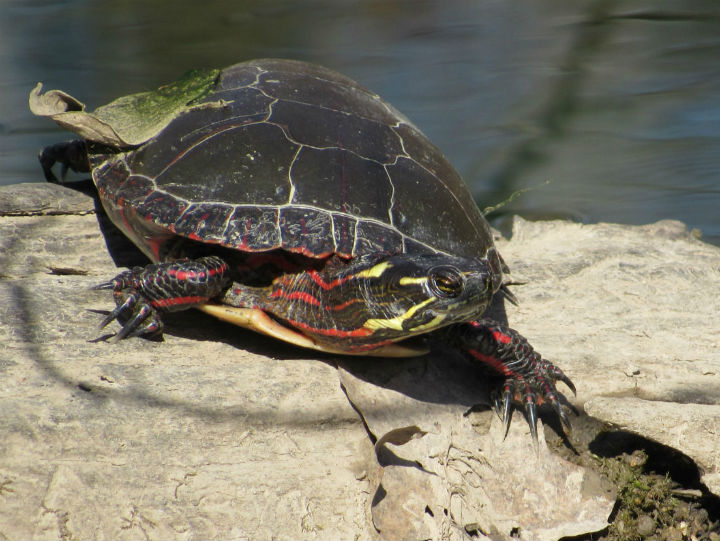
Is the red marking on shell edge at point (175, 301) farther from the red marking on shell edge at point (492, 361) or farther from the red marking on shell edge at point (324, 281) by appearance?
the red marking on shell edge at point (492, 361)

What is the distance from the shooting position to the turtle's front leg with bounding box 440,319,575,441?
3.25m

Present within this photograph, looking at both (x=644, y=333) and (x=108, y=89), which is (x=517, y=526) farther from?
(x=108, y=89)

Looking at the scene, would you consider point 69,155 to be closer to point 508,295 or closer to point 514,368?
point 508,295

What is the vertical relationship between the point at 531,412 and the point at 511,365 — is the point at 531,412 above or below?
below

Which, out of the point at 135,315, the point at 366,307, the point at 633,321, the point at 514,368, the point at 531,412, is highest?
the point at 366,307

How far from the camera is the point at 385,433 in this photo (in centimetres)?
291

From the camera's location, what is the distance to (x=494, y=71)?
31.9 ft

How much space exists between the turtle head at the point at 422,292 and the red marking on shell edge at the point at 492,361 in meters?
0.56

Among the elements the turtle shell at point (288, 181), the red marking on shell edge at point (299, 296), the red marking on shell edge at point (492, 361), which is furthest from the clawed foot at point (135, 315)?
the red marking on shell edge at point (492, 361)

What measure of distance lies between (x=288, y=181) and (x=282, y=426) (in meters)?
1.25

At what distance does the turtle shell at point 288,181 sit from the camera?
3.34 metres

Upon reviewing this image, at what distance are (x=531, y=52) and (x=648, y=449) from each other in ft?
25.5

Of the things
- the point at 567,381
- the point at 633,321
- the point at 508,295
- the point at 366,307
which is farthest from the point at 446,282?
the point at 633,321

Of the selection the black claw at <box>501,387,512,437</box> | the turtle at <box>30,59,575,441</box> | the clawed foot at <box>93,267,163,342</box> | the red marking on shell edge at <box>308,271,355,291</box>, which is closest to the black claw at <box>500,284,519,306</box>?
the turtle at <box>30,59,575,441</box>
